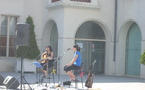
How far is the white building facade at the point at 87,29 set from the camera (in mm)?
22438

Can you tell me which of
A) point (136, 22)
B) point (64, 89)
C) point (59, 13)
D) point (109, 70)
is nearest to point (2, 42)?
point (59, 13)

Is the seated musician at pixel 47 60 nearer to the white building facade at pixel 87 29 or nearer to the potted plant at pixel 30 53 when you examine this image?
the white building facade at pixel 87 29

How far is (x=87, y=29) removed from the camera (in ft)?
78.9

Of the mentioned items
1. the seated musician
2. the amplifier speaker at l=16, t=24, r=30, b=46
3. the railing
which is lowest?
the seated musician

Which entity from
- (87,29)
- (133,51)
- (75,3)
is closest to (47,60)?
(75,3)

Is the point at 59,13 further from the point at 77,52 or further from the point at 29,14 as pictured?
the point at 77,52

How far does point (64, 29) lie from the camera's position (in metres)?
22.4

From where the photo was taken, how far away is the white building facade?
Answer: 22.4m

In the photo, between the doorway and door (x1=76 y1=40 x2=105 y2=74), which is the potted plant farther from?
door (x1=76 y1=40 x2=105 y2=74)

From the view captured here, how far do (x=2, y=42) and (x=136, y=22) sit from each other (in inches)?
318

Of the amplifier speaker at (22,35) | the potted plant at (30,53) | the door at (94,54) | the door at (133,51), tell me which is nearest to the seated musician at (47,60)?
the amplifier speaker at (22,35)

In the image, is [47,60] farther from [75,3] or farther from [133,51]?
[133,51]

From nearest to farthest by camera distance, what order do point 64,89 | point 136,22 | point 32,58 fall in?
point 64,89, point 136,22, point 32,58

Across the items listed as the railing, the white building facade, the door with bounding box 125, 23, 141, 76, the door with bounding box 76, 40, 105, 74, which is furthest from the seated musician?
the door with bounding box 76, 40, 105, 74
